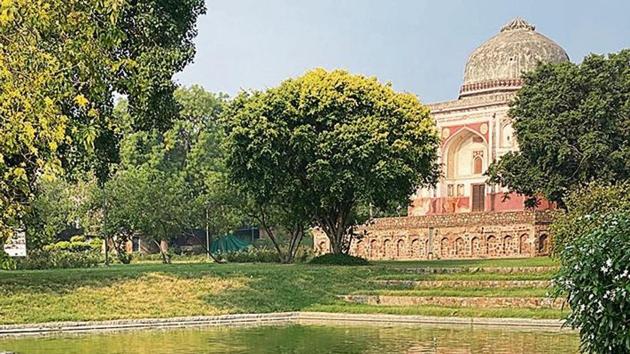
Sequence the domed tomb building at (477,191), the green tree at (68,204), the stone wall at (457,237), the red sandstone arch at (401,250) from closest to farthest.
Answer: the stone wall at (457,237) → the domed tomb building at (477,191) → the green tree at (68,204) → the red sandstone arch at (401,250)

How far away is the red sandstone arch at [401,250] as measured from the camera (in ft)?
165

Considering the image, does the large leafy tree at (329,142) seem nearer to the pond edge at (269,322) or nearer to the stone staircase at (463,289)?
the stone staircase at (463,289)

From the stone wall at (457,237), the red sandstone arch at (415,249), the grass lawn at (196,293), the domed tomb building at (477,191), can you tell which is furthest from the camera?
the red sandstone arch at (415,249)

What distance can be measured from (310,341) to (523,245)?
28.2 m

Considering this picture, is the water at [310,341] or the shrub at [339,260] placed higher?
the shrub at [339,260]

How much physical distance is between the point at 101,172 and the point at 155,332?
22.6ft

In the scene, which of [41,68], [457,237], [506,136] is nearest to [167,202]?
[457,237]

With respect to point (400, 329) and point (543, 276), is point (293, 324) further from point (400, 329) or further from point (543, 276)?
point (543, 276)

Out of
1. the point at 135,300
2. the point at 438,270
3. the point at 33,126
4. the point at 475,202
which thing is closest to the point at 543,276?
the point at 438,270

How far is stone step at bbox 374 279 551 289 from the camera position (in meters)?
26.9

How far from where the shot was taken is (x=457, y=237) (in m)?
47.9

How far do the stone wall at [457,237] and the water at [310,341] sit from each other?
23864 mm

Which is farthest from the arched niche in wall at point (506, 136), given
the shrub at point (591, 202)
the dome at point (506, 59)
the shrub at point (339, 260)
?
the shrub at point (339, 260)

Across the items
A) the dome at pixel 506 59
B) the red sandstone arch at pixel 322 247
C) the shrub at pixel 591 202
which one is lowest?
the red sandstone arch at pixel 322 247
